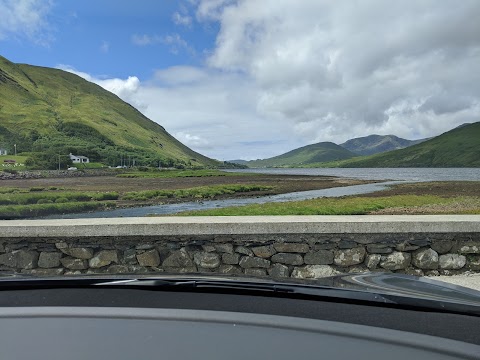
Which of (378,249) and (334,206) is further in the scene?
(334,206)

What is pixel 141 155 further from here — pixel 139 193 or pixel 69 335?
pixel 69 335

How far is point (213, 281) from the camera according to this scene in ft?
5.24

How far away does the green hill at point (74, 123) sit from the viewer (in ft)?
23.7

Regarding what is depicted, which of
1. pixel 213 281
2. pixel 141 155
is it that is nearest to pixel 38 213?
pixel 141 155

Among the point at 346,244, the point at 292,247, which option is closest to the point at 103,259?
the point at 292,247

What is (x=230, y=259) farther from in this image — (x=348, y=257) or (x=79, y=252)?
(x=79, y=252)

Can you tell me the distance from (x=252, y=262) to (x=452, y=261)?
8.02 feet

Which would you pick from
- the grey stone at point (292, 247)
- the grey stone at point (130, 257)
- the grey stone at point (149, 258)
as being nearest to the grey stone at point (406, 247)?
the grey stone at point (292, 247)

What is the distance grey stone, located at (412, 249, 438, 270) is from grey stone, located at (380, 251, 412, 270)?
0.11 metres

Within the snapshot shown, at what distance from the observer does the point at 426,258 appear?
465 centimetres

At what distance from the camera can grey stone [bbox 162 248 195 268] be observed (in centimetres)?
452

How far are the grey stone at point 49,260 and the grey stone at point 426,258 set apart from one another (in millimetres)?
4298

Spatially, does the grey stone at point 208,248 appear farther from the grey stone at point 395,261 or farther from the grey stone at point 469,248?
the grey stone at point 469,248

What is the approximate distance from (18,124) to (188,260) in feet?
16.8
